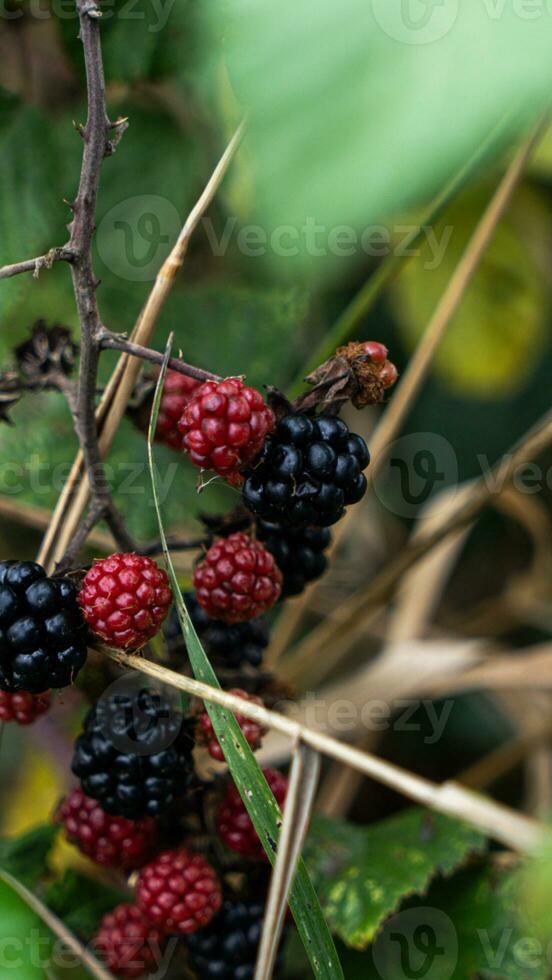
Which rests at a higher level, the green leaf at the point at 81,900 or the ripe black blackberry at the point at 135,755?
the ripe black blackberry at the point at 135,755

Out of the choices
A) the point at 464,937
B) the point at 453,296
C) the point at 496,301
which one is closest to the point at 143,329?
the point at 453,296

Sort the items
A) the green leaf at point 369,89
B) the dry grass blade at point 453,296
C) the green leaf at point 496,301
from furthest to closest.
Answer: the green leaf at point 496,301 → the dry grass blade at point 453,296 → the green leaf at point 369,89

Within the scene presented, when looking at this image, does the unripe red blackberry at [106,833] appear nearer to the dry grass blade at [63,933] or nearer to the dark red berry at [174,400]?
the dry grass blade at [63,933]

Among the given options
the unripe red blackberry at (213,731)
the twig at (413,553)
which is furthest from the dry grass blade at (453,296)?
the unripe red blackberry at (213,731)

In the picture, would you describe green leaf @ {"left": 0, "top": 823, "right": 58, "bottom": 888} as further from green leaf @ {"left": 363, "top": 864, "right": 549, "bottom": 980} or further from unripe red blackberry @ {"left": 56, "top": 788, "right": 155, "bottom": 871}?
green leaf @ {"left": 363, "top": 864, "right": 549, "bottom": 980}

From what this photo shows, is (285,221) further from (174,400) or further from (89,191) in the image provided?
(174,400)

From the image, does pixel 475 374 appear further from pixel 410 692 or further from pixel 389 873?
pixel 389 873

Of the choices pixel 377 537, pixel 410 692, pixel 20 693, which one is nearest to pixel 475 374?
pixel 377 537

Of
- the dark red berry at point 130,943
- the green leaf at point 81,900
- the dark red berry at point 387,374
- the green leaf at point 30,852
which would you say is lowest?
the green leaf at point 81,900
